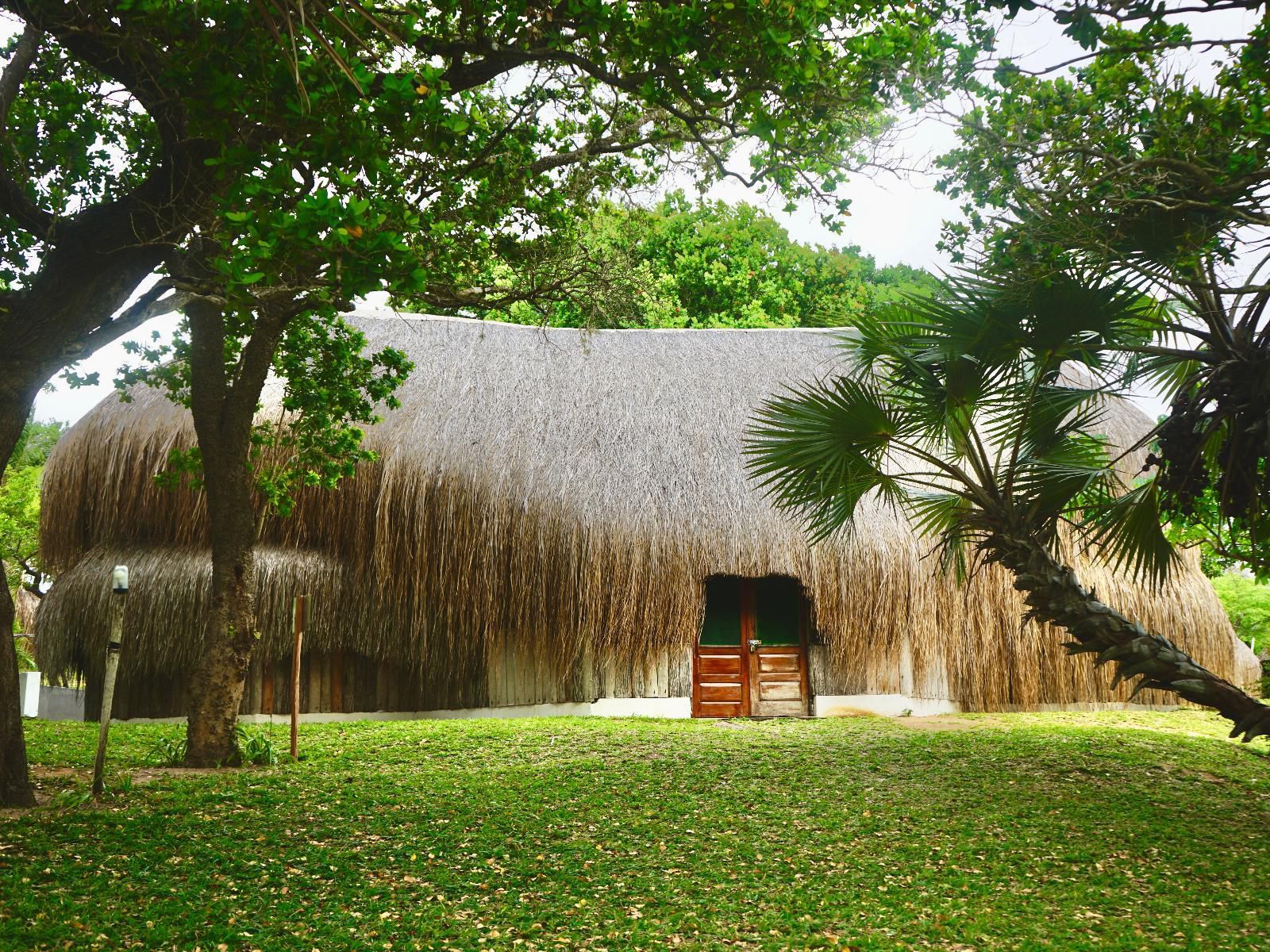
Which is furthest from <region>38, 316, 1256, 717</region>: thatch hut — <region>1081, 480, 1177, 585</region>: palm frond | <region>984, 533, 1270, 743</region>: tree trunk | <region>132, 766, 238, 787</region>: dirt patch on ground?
<region>984, 533, 1270, 743</region>: tree trunk

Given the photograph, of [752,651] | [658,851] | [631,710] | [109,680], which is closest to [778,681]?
[752,651]

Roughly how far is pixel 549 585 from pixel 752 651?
110 inches

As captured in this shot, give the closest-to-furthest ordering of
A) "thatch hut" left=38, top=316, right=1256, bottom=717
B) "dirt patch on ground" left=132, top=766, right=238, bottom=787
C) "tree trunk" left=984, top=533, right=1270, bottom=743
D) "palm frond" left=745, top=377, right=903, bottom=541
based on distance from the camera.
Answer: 1. "tree trunk" left=984, top=533, right=1270, bottom=743
2. "palm frond" left=745, top=377, right=903, bottom=541
3. "dirt patch on ground" left=132, top=766, right=238, bottom=787
4. "thatch hut" left=38, top=316, right=1256, bottom=717

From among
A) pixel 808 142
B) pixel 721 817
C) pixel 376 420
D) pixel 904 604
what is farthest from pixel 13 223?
pixel 904 604

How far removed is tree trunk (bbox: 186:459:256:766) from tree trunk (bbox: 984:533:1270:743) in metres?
5.66

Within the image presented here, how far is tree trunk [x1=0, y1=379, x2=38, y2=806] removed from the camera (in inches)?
214

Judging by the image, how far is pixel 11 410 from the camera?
543 centimetres

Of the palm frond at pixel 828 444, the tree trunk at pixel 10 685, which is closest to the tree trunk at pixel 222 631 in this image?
the tree trunk at pixel 10 685

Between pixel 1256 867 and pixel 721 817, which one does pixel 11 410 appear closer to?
pixel 721 817

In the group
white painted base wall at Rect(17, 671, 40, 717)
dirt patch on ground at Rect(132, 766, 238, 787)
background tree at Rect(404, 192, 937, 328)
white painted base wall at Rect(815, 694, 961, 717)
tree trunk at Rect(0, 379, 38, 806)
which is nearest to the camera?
tree trunk at Rect(0, 379, 38, 806)

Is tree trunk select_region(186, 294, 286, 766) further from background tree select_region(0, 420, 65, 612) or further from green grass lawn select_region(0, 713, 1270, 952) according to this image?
background tree select_region(0, 420, 65, 612)

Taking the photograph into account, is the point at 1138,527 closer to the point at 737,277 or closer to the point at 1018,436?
the point at 1018,436

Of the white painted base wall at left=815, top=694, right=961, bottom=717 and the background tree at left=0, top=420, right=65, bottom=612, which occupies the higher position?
the background tree at left=0, top=420, right=65, bottom=612

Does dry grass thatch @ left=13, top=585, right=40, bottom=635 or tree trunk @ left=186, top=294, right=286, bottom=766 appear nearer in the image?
tree trunk @ left=186, top=294, right=286, bottom=766
